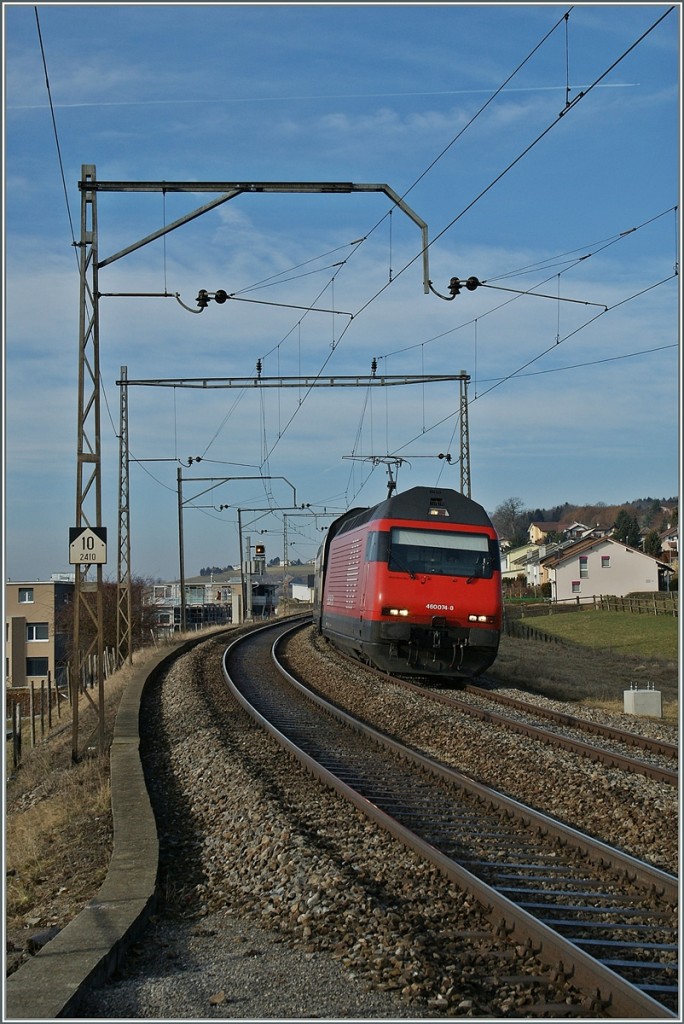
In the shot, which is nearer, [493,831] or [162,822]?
[493,831]

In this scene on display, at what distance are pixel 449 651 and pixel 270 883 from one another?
1210 centimetres

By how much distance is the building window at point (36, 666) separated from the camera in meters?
68.7

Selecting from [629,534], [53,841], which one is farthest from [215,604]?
[53,841]

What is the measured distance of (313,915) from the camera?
614 centimetres

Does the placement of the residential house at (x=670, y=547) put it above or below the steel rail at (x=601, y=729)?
above

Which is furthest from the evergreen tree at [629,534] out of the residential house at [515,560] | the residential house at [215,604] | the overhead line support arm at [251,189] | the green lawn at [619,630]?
the overhead line support arm at [251,189]

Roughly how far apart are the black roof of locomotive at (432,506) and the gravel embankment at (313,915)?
7.73 meters

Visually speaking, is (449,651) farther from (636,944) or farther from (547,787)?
(636,944)

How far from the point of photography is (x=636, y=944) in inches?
227

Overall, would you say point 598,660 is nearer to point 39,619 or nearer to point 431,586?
point 431,586

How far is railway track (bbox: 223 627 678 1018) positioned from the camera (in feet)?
17.5

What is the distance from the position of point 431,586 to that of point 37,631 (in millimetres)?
55820

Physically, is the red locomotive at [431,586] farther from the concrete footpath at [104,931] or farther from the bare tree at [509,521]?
the bare tree at [509,521]

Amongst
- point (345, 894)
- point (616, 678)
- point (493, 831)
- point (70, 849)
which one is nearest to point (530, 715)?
point (493, 831)
